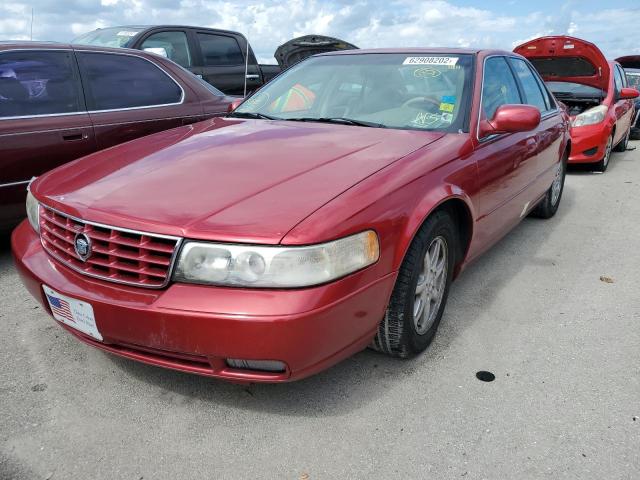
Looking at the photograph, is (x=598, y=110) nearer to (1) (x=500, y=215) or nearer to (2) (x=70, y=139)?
(1) (x=500, y=215)

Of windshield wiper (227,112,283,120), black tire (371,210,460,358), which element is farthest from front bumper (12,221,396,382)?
windshield wiper (227,112,283,120)

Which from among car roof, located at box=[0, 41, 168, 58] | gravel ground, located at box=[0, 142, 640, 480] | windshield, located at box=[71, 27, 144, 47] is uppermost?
car roof, located at box=[0, 41, 168, 58]

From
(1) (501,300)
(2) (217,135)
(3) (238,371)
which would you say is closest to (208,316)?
(3) (238,371)

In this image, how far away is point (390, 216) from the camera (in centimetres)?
213

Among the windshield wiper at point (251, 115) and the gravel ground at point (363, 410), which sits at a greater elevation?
the windshield wiper at point (251, 115)

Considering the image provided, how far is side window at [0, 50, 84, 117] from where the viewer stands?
3664 mm

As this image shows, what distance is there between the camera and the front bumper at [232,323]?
1.80 metres

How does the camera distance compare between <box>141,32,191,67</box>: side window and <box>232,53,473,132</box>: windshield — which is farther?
<box>141,32,191,67</box>: side window

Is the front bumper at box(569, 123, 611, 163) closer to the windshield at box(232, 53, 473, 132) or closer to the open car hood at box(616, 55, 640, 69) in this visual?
the windshield at box(232, 53, 473, 132)

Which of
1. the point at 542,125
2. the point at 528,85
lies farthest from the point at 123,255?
the point at 528,85

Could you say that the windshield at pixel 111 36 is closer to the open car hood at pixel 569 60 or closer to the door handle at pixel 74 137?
the door handle at pixel 74 137

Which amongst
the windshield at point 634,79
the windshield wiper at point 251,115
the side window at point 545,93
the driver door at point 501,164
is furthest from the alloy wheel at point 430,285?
the windshield at point 634,79

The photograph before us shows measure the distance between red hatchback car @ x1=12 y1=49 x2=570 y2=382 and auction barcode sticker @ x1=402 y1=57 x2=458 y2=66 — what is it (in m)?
0.01

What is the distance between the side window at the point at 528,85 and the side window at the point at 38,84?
322cm
